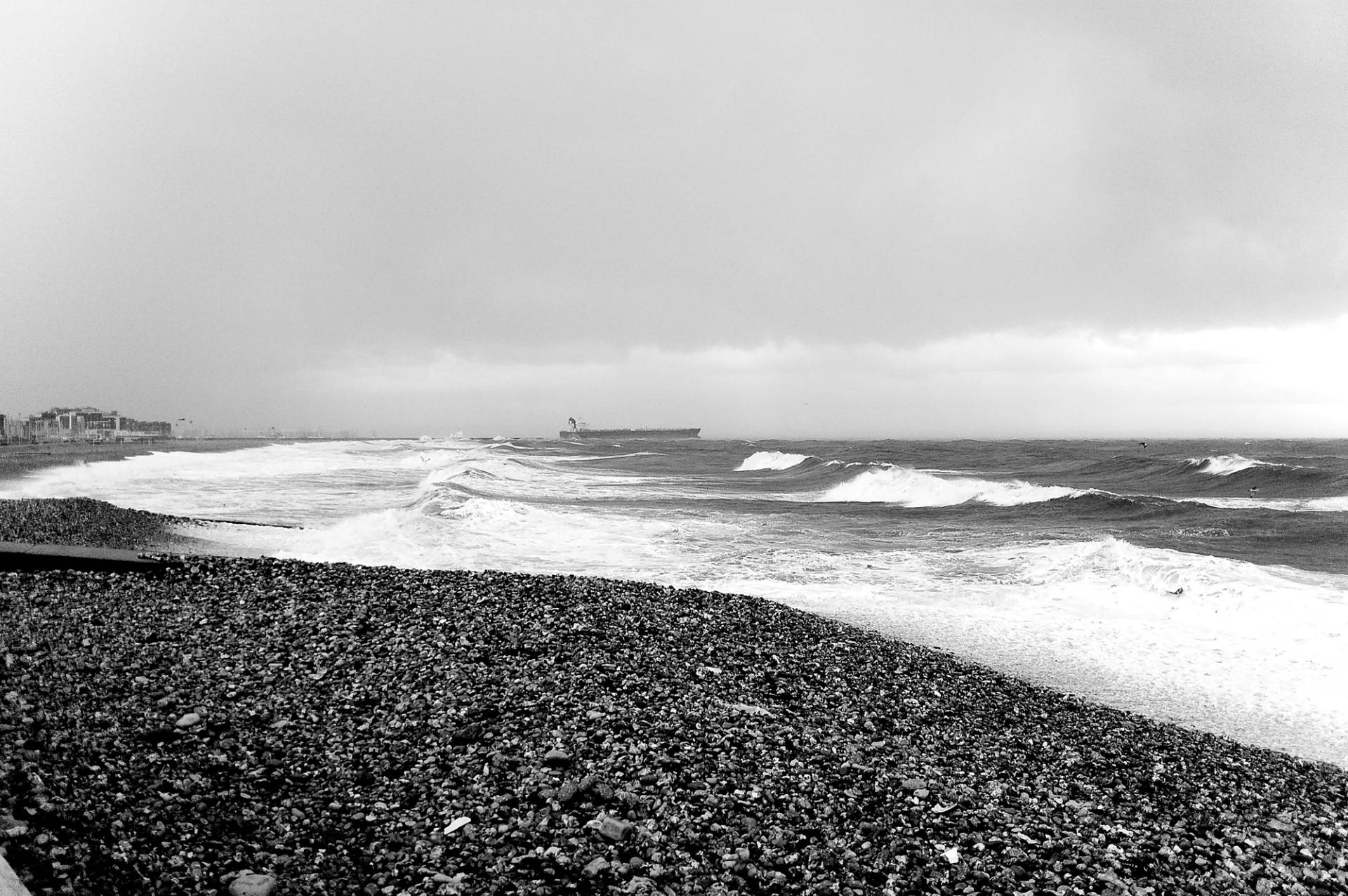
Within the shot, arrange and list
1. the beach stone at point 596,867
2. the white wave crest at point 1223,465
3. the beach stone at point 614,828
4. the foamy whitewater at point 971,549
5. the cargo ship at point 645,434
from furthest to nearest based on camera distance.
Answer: the cargo ship at point 645,434 → the white wave crest at point 1223,465 → the foamy whitewater at point 971,549 → the beach stone at point 614,828 → the beach stone at point 596,867

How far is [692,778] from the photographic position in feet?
15.3

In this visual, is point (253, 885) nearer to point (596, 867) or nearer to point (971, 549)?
point (596, 867)

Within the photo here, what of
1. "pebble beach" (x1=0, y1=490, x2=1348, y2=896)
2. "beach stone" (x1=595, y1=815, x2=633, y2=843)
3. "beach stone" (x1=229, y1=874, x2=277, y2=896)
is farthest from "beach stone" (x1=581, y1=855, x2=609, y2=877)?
"beach stone" (x1=229, y1=874, x2=277, y2=896)

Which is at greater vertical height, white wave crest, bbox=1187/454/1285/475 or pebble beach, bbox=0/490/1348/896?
white wave crest, bbox=1187/454/1285/475

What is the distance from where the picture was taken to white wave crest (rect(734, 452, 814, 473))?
53.8m

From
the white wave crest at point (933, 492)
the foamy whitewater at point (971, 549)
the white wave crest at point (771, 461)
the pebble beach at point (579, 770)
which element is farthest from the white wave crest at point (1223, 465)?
the pebble beach at point (579, 770)

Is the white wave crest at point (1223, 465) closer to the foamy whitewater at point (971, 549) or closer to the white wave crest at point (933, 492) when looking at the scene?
the foamy whitewater at point (971, 549)

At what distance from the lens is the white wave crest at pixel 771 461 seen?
2120 inches

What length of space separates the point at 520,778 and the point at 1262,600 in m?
11.7

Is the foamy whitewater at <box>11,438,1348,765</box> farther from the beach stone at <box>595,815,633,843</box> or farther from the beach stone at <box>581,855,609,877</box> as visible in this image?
the beach stone at <box>581,855,609,877</box>

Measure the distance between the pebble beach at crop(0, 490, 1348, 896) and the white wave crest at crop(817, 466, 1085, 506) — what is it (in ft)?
75.3

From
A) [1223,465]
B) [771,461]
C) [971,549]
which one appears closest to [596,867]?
[971,549]

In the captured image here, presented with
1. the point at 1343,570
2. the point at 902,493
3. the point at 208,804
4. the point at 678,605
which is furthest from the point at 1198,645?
the point at 902,493

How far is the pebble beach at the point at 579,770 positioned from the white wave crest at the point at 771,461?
43745mm
